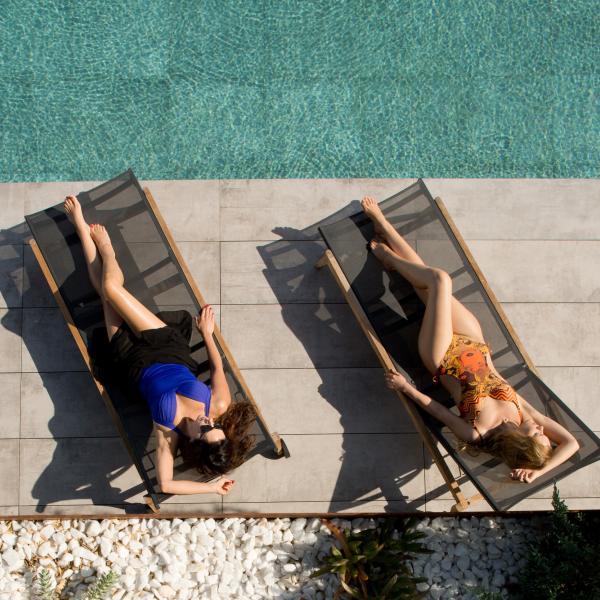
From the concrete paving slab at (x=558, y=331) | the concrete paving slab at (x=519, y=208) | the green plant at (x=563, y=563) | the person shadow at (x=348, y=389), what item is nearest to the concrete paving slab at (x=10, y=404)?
the person shadow at (x=348, y=389)

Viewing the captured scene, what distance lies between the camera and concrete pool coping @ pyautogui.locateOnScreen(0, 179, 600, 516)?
226 inches

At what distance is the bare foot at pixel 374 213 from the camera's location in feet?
18.3

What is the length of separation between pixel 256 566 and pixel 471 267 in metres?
2.99

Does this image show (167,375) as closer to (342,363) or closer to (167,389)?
(167,389)

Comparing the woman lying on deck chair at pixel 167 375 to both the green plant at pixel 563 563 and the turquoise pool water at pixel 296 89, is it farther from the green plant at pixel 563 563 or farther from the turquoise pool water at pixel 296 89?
the green plant at pixel 563 563

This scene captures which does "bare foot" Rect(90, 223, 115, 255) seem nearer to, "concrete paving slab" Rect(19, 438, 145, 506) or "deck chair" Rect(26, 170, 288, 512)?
"deck chair" Rect(26, 170, 288, 512)

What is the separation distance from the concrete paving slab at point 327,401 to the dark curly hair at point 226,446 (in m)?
0.87

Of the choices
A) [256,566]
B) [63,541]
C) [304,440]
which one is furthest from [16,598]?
[304,440]

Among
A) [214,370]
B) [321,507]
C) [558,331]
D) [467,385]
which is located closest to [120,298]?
[214,370]

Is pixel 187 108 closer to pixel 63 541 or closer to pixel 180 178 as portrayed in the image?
pixel 180 178

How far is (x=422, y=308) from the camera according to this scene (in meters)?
5.55

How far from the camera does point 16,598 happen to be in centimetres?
552

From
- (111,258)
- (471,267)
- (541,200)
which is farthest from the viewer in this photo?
(541,200)

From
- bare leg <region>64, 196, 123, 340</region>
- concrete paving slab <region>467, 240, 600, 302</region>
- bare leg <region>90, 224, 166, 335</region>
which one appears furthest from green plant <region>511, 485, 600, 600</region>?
bare leg <region>64, 196, 123, 340</region>
